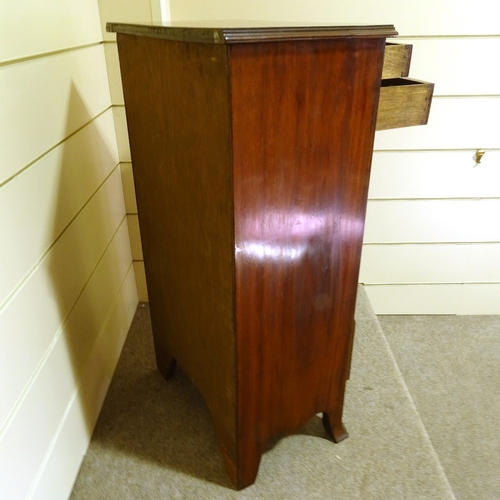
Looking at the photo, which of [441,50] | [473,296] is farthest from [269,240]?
[473,296]

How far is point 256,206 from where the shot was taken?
0.83 metres

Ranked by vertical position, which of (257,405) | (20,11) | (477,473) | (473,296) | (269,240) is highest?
(20,11)

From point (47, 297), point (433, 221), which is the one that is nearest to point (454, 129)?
point (433, 221)

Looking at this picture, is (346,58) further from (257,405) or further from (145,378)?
(145,378)

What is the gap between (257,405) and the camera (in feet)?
3.37

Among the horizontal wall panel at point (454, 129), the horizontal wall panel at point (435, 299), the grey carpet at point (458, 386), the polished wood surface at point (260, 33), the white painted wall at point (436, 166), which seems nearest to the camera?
the polished wood surface at point (260, 33)

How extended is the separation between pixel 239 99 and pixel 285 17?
0.87m

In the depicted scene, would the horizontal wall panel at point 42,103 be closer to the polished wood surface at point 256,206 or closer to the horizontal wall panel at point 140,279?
the polished wood surface at point 256,206

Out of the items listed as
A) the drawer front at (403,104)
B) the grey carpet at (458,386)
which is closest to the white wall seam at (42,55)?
the drawer front at (403,104)

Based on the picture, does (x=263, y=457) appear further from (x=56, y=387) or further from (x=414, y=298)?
(x=414, y=298)

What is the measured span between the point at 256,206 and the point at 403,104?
0.42 meters

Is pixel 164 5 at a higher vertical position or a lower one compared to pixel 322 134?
higher

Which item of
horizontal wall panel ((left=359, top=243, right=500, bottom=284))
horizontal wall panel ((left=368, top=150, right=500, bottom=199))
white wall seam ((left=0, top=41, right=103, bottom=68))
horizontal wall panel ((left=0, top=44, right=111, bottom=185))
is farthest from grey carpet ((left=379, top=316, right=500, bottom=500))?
white wall seam ((left=0, top=41, right=103, bottom=68))

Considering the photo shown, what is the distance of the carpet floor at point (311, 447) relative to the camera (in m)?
1.10
